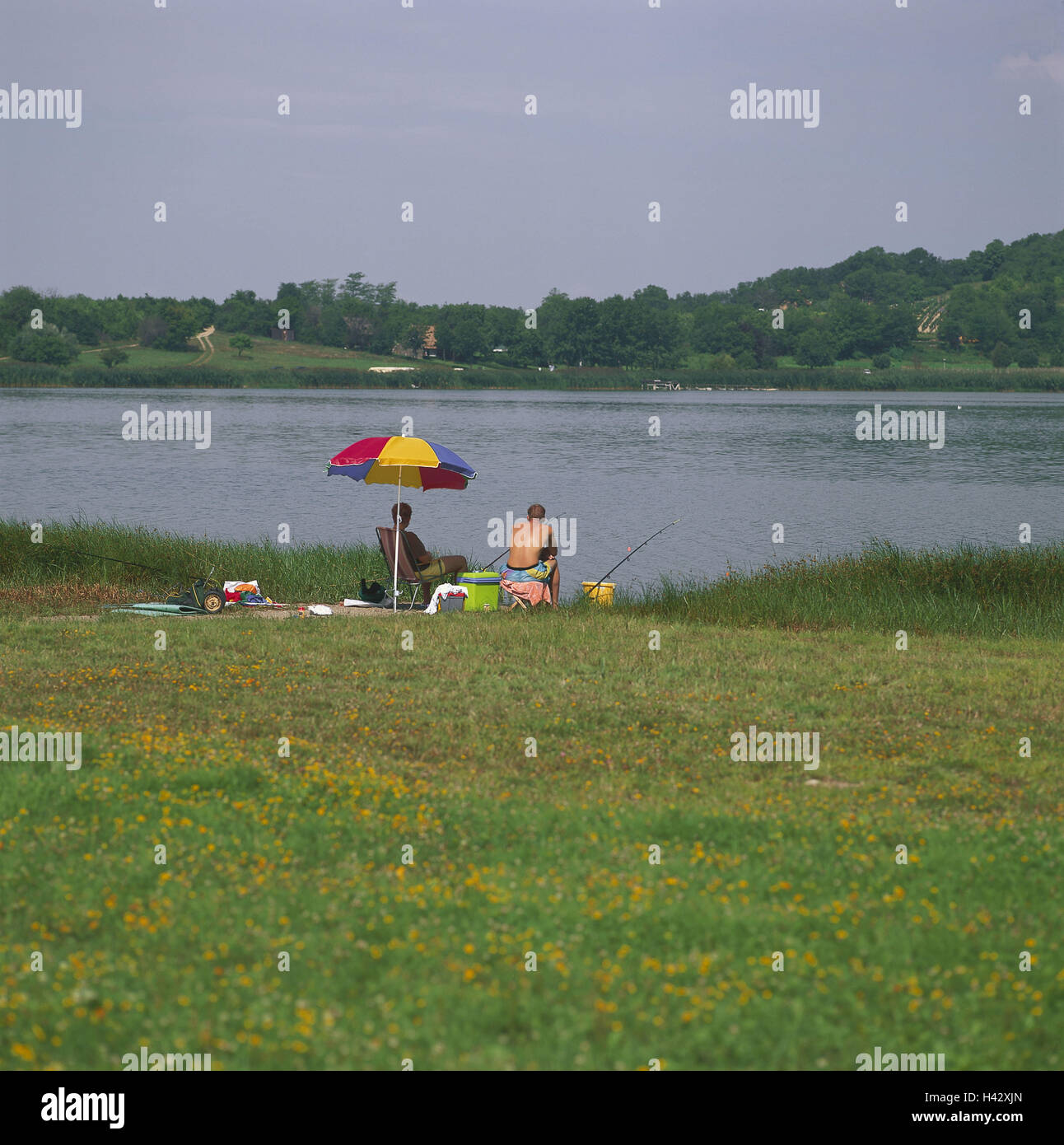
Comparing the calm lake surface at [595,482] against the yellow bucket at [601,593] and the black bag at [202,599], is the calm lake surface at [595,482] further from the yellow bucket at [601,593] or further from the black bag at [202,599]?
the yellow bucket at [601,593]

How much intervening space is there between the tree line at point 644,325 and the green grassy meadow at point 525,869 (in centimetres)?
14483

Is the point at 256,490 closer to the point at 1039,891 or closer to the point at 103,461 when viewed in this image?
the point at 103,461

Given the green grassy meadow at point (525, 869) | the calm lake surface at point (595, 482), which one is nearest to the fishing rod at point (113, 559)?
the calm lake surface at point (595, 482)

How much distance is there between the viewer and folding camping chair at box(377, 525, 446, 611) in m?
17.6

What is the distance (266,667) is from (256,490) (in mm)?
32824

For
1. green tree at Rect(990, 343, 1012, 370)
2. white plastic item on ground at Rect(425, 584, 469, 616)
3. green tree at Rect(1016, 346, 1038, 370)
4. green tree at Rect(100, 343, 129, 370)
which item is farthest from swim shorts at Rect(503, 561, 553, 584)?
green tree at Rect(990, 343, 1012, 370)

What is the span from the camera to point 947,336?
531ft

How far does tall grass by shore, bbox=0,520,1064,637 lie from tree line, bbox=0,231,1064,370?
436 feet

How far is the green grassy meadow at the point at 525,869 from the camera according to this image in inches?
198

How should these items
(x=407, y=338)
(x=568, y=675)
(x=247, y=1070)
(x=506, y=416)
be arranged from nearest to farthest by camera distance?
(x=247, y=1070) → (x=568, y=675) → (x=506, y=416) → (x=407, y=338)

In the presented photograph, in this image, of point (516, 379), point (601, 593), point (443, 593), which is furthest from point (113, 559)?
point (516, 379)

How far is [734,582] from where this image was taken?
18.8 metres

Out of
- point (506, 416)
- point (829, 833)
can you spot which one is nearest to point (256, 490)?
point (829, 833)

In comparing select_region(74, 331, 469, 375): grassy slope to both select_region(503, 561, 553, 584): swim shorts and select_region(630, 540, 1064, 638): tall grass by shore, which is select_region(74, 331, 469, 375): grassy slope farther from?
select_region(503, 561, 553, 584): swim shorts
